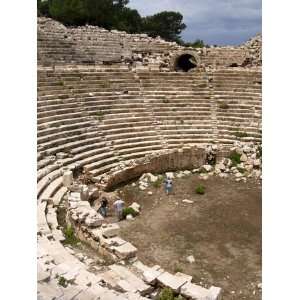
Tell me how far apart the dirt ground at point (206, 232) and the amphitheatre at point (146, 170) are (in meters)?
0.03

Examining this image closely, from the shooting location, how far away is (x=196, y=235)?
9383 mm

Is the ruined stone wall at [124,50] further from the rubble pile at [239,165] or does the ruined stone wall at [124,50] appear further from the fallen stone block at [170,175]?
the fallen stone block at [170,175]

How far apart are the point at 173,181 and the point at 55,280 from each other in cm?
776

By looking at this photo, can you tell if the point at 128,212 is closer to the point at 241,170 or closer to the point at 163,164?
the point at 163,164

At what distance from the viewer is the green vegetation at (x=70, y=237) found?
8496 mm

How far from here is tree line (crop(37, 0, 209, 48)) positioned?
95.6 feet

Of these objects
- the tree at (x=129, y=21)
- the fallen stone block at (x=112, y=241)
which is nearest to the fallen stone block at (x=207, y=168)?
the fallen stone block at (x=112, y=241)

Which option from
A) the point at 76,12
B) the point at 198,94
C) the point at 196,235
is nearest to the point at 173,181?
the point at 196,235

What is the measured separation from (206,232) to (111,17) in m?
24.9

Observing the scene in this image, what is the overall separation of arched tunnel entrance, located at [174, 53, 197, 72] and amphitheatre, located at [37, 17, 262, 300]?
0.51m

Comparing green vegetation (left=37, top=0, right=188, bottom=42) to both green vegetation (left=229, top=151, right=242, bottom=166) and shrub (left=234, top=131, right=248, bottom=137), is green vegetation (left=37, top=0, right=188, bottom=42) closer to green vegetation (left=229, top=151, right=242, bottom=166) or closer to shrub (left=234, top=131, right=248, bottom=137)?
shrub (left=234, top=131, right=248, bottom=137)

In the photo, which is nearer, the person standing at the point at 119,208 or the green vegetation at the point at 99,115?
the person standing at the point at 119,208

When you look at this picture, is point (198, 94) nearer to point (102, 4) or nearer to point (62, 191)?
point (62, 191)

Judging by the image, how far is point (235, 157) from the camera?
571 inches
